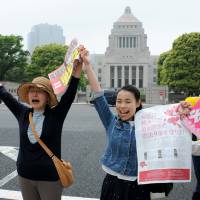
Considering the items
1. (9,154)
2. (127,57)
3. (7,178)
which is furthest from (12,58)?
(127,57)

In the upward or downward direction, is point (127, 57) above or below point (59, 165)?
above

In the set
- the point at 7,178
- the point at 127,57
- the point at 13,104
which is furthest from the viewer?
the point at 127,57

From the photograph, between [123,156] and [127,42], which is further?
[127,42]

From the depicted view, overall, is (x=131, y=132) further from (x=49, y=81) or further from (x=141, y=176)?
(x=49, y=81)

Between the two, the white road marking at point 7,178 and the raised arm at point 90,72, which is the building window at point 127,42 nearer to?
the white road marking at point 7,178

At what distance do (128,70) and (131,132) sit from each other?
98762mm

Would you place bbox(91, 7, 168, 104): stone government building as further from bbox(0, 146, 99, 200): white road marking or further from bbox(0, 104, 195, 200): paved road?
bbox(0, 146, 99, 200): white road marking

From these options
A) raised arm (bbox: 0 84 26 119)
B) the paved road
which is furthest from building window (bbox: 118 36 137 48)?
raised arm (bbox: 0 84 26 119)

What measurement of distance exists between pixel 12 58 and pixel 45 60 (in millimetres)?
4728

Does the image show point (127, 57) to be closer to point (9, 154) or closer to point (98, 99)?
point (9, 154)

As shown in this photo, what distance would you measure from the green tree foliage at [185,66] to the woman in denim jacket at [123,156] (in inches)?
1516

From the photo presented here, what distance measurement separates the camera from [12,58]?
50500 mm

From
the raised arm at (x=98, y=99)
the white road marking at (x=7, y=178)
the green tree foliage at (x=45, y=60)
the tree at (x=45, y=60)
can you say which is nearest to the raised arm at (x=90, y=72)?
the raised arm at (x=98, y=99)

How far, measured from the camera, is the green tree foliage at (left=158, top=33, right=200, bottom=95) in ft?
133
